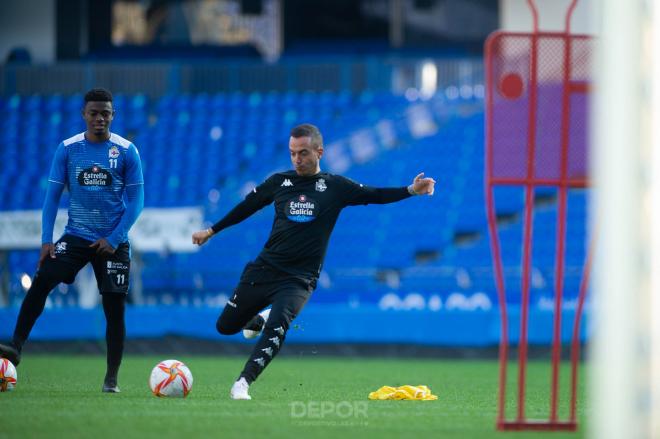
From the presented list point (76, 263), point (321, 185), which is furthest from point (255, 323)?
point (76, 263)

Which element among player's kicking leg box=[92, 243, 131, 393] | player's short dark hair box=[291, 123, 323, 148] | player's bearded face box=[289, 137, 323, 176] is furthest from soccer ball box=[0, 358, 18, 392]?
player's short dark hair box=[291, 123, 323, 148]

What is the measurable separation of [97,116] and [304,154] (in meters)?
1.53

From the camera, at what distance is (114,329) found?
352 inches

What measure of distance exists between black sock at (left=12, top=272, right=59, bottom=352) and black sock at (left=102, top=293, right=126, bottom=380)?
0.42 metres

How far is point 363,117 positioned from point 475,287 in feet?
21.2

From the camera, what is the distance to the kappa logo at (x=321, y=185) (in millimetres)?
8781

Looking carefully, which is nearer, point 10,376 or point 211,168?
point 10,376

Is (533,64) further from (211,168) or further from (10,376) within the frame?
(211,168)

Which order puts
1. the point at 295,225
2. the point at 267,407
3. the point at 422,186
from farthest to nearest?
A: the point at 295,225, the point at 422,186, the point at 267,407

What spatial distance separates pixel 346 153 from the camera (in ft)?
72.2

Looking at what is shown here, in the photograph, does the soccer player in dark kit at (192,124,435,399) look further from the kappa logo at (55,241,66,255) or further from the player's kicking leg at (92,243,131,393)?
the kappa logo at (55,241,66,255)

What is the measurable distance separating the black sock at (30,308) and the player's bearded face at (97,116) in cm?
115

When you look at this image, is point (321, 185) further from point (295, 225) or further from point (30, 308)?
point (30, 308)

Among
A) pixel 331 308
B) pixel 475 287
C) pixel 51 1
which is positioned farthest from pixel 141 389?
pixel 51 1
